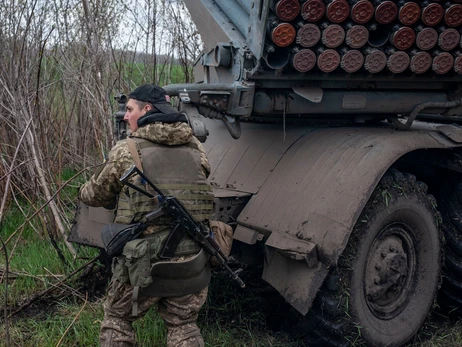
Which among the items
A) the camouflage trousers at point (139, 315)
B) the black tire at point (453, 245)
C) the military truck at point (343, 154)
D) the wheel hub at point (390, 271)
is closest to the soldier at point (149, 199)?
the camouflage trousers at point (139, 315)

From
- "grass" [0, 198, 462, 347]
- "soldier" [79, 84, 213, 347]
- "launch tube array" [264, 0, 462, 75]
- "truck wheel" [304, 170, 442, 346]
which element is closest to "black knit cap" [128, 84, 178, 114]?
"soldier" [79, 84, 213, 347]

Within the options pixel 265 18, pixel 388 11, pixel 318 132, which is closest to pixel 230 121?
pixel 318 132

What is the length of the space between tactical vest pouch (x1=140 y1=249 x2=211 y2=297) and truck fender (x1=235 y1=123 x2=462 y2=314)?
51cm

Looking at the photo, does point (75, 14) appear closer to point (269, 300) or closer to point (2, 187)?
point (2, 187)

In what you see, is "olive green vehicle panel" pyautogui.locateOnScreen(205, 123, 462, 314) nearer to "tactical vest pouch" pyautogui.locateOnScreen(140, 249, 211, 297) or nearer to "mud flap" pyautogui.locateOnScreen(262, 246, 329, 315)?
"mud flap" pyautogui.locateOnScreen(262, 246, 329, 315)

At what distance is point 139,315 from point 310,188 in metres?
1.21

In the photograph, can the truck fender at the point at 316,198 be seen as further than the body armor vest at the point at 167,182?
Yes

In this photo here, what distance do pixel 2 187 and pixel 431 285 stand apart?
3.68m

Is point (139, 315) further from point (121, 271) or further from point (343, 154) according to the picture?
point (343, 154)

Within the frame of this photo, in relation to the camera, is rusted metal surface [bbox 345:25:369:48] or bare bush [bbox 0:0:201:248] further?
bare bush [bbox 0:0:201:248]

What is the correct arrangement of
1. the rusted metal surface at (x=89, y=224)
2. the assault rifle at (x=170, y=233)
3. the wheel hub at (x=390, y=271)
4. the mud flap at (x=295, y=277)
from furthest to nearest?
the rusted metal surface at (x=89, y=224)
the wheel hub at (x=390, y=271)
the mud flap at (x=295, y=277)
the assault rifle at (x=170, y=233)

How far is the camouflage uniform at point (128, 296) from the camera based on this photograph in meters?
3.30

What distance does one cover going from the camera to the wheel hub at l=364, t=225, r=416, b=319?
392 cm

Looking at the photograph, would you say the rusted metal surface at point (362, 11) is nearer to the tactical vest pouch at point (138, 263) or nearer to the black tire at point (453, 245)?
the black tire at point (453, 245)
